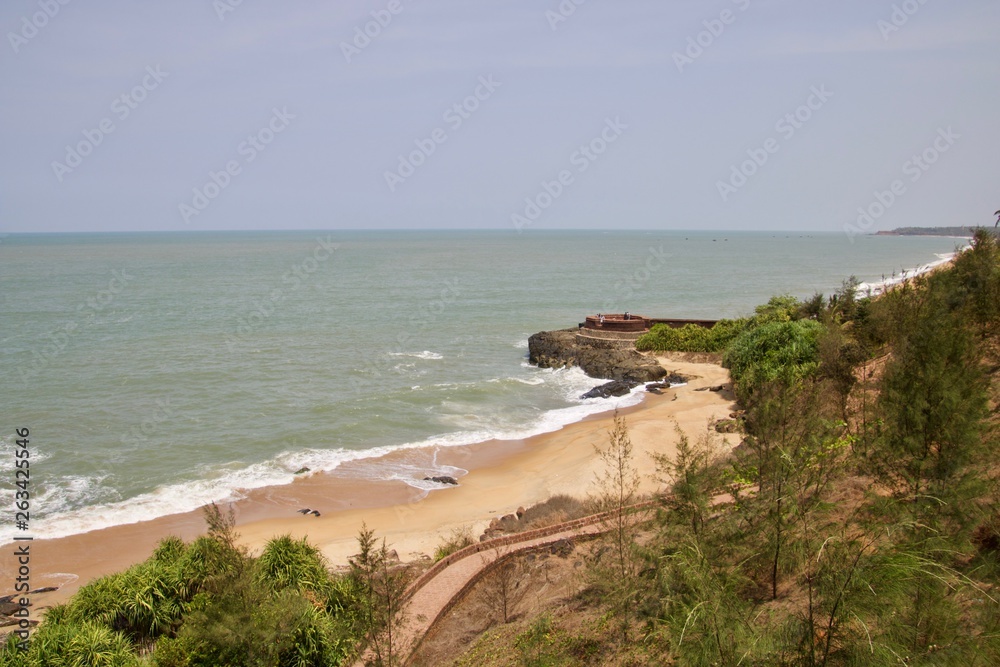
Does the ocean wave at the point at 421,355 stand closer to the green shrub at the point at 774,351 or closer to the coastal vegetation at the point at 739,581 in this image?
the green shrub at the point at 774,351

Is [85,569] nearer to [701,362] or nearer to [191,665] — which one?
[191,665]

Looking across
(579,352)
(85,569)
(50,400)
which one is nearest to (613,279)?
(579,352)

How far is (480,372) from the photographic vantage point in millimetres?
42656

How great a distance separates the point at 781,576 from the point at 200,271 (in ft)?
396

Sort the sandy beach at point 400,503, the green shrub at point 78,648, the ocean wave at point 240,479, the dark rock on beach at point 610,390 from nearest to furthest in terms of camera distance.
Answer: the green shrub at point 78,648, the sandy beach at point 400,503, the ocean wave at point 240,479, the dark rock on beach at point 610,390

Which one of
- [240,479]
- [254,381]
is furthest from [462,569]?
[254,381]

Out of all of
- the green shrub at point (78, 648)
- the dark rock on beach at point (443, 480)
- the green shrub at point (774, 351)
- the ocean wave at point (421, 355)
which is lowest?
the dark rock on beach at point (443, 480)

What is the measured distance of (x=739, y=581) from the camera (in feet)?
30.9

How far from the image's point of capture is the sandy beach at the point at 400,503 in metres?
19.3

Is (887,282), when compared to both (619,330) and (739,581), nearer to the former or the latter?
(619,330)

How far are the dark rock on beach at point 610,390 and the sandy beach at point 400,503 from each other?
17.5 feet

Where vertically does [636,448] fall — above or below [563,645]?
below

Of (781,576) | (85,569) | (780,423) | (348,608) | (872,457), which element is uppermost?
(780,423)

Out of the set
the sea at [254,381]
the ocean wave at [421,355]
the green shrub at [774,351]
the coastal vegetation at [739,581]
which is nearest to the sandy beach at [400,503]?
the sea at [254,381]
